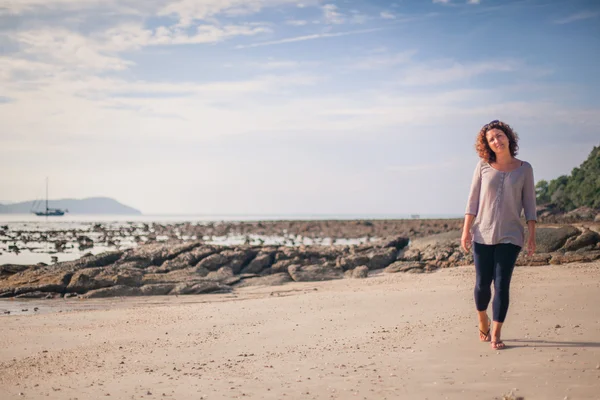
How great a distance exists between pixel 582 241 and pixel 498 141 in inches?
517

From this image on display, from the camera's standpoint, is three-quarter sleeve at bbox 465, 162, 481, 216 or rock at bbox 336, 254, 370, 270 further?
rock at bbox 336, 254, 370, 270

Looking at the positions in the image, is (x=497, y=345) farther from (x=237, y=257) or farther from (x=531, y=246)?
(x=237, y=257)

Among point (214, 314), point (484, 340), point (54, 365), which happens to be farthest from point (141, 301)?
point (484, 340)

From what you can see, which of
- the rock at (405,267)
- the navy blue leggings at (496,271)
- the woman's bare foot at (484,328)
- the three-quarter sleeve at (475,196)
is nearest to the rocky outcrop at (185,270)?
the rock at (405,267)

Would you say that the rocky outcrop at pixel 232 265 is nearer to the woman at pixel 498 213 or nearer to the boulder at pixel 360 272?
the boulder at pixel 360 272

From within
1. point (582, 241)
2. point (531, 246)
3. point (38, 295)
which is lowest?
point (38, 295)

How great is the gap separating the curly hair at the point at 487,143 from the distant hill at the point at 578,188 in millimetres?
53678

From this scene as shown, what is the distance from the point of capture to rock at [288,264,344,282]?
700 inches

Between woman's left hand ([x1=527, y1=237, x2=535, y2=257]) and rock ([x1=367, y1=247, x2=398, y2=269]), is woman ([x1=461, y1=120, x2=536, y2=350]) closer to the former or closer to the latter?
woman's left hand ([x1=527, y1=237, x2=535, y2=257])

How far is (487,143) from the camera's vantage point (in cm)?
636

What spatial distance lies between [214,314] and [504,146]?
6.03m

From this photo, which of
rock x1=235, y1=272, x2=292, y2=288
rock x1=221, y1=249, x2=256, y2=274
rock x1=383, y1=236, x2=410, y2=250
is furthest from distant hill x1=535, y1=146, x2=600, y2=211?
rock x1=235, y1=272, x2=292, y2=288

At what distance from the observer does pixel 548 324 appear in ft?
23.2

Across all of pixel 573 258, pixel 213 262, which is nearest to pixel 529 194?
pixel 573 258
